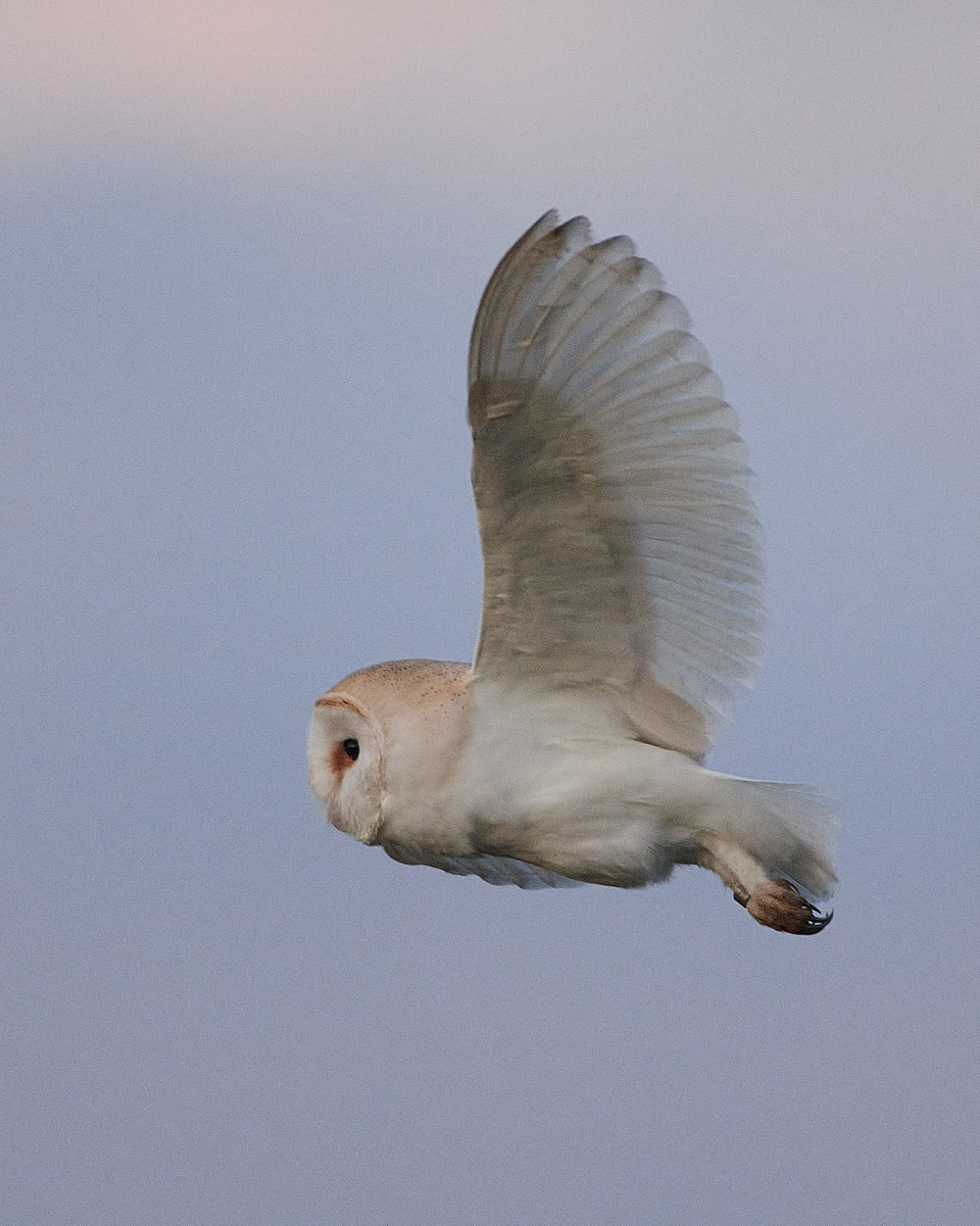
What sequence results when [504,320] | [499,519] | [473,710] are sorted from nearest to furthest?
[504,320], [499,519], [473,710]

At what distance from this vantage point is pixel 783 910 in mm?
3221

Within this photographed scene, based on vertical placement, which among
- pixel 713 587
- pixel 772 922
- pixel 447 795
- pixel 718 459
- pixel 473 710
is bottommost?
pixel 772 922

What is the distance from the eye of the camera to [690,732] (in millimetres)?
3490

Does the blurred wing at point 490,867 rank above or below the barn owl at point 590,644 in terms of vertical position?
below

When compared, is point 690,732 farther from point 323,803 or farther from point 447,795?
point 323,803

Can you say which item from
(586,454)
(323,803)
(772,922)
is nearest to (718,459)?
(586,454)

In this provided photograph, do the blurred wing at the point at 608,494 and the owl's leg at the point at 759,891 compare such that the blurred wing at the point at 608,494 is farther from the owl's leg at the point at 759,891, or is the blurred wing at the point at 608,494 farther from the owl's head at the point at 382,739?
the owl's leg at the point at 759,891

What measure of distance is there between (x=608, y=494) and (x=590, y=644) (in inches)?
16.3

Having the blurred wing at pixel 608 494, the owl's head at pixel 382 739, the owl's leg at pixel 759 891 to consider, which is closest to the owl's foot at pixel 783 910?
the owl's leg at pixel 759 891

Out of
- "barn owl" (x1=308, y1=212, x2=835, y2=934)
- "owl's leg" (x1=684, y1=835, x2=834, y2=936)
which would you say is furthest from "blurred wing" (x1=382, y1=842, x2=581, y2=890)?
"owl's leg" (x1=684, y1=835, x2=834, y2=936)

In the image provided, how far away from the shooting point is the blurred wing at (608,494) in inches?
118

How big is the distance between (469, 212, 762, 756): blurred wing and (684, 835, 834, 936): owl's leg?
0.26 metres

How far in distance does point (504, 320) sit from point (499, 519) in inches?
17.8

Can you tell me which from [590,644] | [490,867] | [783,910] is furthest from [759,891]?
[490,867]
